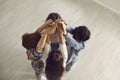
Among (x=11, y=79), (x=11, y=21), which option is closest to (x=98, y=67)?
(x=11, y=79)

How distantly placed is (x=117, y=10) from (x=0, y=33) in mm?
988

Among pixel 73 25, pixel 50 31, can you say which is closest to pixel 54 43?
pixel 50 31

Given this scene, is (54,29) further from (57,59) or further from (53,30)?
(57,59)

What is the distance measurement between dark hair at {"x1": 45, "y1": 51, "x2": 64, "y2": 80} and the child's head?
14 centimetres

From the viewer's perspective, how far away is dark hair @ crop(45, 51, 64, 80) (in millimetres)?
1059

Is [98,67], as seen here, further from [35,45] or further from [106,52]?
[35,45]

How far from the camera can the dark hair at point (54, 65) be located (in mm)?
1059

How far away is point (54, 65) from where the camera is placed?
106cm

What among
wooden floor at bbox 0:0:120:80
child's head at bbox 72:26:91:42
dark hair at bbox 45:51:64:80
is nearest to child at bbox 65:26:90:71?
child's head at bbox 72:26:91:42

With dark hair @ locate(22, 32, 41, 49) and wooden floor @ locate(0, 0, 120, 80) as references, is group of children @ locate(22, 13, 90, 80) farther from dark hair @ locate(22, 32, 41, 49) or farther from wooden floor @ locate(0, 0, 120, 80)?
wooden floor @ locate(0, 0, 120, 80)

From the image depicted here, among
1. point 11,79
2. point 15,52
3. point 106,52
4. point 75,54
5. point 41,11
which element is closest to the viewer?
point 75,54

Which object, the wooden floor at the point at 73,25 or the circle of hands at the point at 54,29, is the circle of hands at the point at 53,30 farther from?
the wooden floor at the point at 73,25

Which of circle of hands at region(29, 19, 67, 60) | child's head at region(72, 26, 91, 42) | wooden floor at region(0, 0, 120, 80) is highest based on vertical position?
circle of hands at region(29, 19, 67, 60)

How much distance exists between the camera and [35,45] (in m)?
1.12
